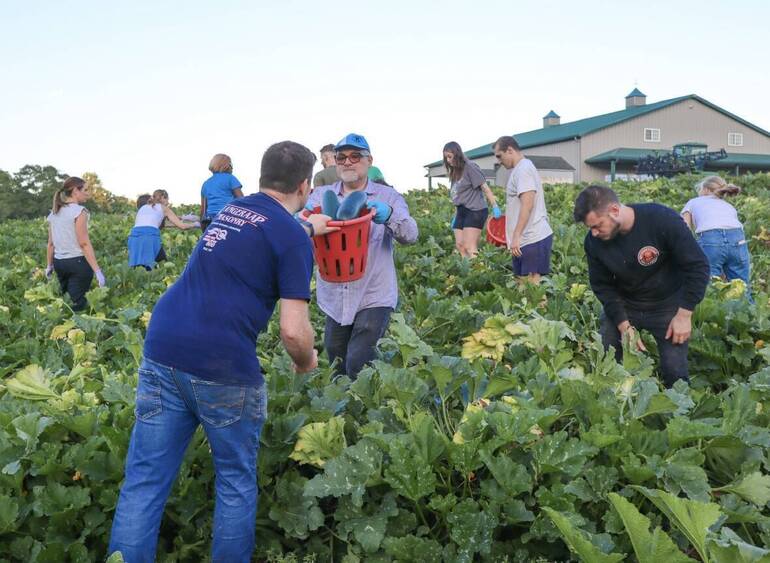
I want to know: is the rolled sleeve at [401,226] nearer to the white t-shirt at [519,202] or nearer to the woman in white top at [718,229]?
the white t-shirt at [519,202]

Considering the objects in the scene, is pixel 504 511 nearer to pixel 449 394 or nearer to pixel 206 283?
pixel 449 394

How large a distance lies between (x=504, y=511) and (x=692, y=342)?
3000mm

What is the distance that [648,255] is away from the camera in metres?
4.27

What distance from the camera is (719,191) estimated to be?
7691 mm

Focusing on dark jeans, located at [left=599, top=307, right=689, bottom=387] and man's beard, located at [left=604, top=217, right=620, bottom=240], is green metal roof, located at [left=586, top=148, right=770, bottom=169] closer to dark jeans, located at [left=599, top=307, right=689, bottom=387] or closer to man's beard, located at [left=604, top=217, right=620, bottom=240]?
dark jeans, located at [left=599, top=307, right=689, bottom=387]

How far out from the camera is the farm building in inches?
1764

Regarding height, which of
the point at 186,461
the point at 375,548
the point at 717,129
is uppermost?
the point at 717,129

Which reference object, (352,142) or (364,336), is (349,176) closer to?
(352,142)

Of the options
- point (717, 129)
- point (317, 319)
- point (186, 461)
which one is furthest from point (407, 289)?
point (717, 129)

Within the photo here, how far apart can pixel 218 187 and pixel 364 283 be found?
4683 mm

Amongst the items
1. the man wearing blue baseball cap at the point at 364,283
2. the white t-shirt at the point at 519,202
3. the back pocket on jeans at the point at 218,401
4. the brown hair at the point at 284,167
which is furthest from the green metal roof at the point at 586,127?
the back pocket on jeans at the point at 218,401

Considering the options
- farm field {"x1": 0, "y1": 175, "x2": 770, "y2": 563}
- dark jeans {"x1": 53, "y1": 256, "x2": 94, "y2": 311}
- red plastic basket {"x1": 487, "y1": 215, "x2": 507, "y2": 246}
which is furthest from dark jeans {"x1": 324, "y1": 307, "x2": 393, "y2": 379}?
red plastic basket {"x1": 487, "y1": 215, "x2": 507, "y2": 246}

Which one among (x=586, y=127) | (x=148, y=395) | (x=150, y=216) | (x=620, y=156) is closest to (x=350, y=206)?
(x=148, y=395)

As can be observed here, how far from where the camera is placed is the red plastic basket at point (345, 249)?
12.4 ft
